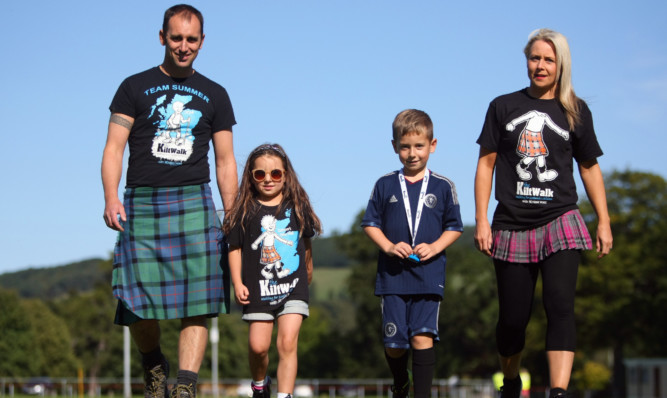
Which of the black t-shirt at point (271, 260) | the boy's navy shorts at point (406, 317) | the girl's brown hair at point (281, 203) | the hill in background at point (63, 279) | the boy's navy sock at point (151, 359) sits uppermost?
the girl's brown hair at point (281, 203)

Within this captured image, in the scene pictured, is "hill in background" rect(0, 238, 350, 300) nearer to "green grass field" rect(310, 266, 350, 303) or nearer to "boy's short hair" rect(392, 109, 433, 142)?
"green grass field" rect(310, 266, 350, 303)

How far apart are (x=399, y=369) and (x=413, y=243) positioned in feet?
3.52

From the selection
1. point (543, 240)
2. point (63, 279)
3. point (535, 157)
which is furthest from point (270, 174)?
point (63, 279)

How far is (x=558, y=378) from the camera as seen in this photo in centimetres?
652

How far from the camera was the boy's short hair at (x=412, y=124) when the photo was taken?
7352 mm

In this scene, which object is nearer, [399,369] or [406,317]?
[406,317]

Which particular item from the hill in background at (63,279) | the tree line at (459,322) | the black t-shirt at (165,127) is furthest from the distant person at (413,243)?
the hill in background at (63,279)

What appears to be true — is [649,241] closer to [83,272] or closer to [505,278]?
[505,278]

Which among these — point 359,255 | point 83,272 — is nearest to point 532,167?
point 359,255

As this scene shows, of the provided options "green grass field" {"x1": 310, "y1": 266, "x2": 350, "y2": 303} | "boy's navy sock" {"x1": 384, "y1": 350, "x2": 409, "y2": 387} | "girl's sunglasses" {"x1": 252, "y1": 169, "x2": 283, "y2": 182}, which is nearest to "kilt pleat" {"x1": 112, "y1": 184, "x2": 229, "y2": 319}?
"girl's sunglasses" {"x1": 252, "y1": 169, "x2": 283, "y2": 182}

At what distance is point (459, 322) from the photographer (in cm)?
8012

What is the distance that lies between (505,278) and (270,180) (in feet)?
6.68

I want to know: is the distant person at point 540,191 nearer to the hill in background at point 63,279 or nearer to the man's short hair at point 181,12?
the man's short hair at point 181,12

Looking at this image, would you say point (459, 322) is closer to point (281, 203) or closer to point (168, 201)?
point (281, 203)
